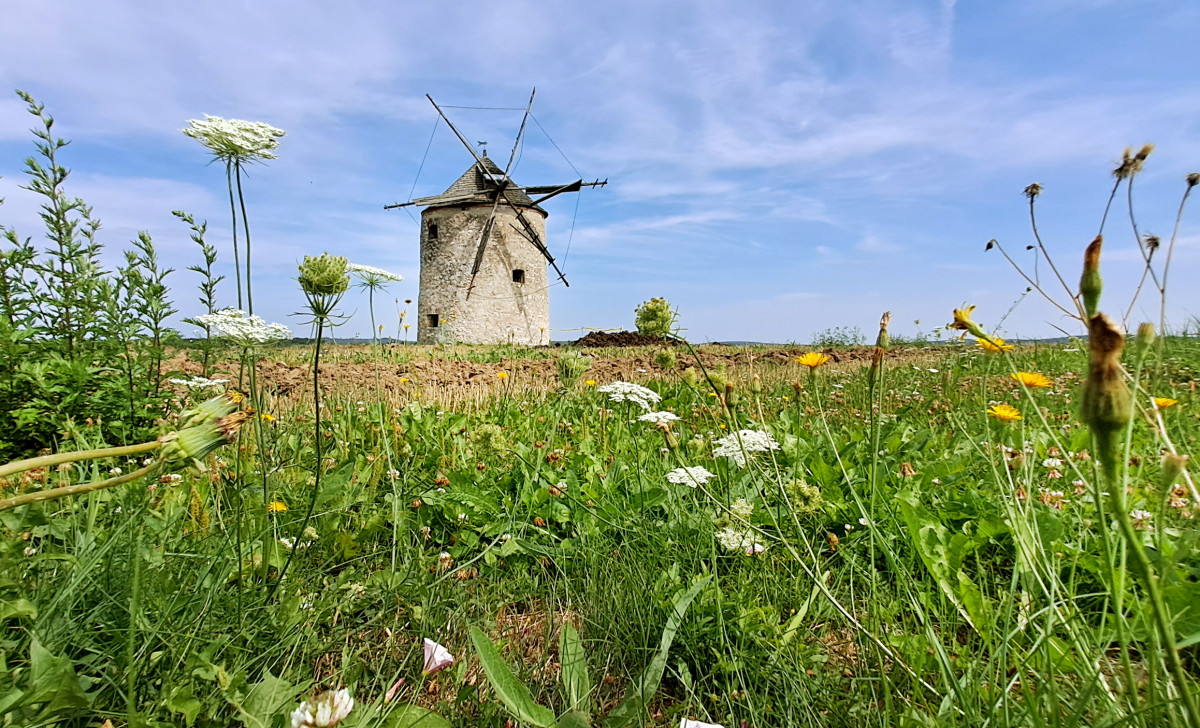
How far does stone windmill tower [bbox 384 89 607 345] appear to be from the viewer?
2130 centimetres

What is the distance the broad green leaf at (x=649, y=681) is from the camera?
3.47ft

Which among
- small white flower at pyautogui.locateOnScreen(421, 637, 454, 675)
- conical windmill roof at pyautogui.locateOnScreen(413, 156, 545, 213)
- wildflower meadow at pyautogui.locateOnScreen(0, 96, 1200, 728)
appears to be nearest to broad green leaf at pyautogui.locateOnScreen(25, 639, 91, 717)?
wildflower meadow at pyautogui.locateOnScreen(0, 96, 1200, 728)

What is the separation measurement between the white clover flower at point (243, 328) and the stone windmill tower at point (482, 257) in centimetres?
1909

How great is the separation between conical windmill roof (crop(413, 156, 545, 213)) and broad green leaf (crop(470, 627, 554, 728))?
70.3 feet

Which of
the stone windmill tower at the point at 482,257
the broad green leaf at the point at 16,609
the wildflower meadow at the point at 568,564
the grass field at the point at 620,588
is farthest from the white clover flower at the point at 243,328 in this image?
the stone windmill tower at the point at 482,257

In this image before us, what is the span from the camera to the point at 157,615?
1240 mm

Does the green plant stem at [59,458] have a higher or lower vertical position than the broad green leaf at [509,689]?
higher

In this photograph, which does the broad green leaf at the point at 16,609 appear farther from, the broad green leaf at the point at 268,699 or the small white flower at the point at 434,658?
the small white flower at the point at 434,658

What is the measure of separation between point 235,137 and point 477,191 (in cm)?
2104

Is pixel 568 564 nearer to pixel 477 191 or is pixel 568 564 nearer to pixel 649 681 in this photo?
pixel 649 681

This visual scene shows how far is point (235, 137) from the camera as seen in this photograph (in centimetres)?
173

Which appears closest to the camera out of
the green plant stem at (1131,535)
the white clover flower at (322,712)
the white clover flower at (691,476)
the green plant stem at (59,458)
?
the green plant stem at (1131,535)

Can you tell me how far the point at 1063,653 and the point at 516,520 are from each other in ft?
4.61

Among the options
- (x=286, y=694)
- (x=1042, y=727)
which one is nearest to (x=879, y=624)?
(x=1042, y=727)
